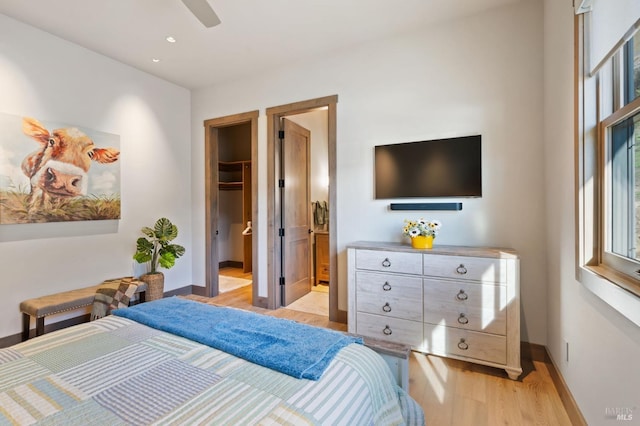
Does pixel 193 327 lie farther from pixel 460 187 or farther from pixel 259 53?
pixel 259 53

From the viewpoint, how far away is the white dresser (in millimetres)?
2125

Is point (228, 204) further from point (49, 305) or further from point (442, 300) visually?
point (442, 300)

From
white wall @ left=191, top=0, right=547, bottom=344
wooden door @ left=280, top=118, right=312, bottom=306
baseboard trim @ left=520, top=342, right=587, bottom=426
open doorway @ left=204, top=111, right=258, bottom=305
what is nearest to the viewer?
baseboard trim @ left=520, top=342, right=587, bottom=426

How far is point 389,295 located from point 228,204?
14.4 feet

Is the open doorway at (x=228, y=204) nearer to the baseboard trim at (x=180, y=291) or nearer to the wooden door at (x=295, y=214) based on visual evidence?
the baseboard trim at (x=180, y=291)

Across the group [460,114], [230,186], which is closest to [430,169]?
[460,114]

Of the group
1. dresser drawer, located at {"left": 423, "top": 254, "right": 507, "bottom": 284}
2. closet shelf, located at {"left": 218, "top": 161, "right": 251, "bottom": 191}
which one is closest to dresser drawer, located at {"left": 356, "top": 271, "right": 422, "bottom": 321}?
dresser drawer, located at {"left": 423, "top": 254, "right": 507, "bottom": 284}

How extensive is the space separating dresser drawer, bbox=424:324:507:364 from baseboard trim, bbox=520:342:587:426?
319 mm

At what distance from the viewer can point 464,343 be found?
88.4 inches

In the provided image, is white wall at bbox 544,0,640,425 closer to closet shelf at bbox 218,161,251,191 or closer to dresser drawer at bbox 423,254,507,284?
dresser drawer at bbox 423,254,507,284

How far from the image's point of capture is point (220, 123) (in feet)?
13.2

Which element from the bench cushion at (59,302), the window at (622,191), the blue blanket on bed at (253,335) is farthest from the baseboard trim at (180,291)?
the window at (622,191)

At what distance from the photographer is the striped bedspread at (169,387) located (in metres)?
0.88

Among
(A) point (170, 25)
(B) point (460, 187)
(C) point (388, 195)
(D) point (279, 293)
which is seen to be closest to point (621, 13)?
(B) point (460, 187)
